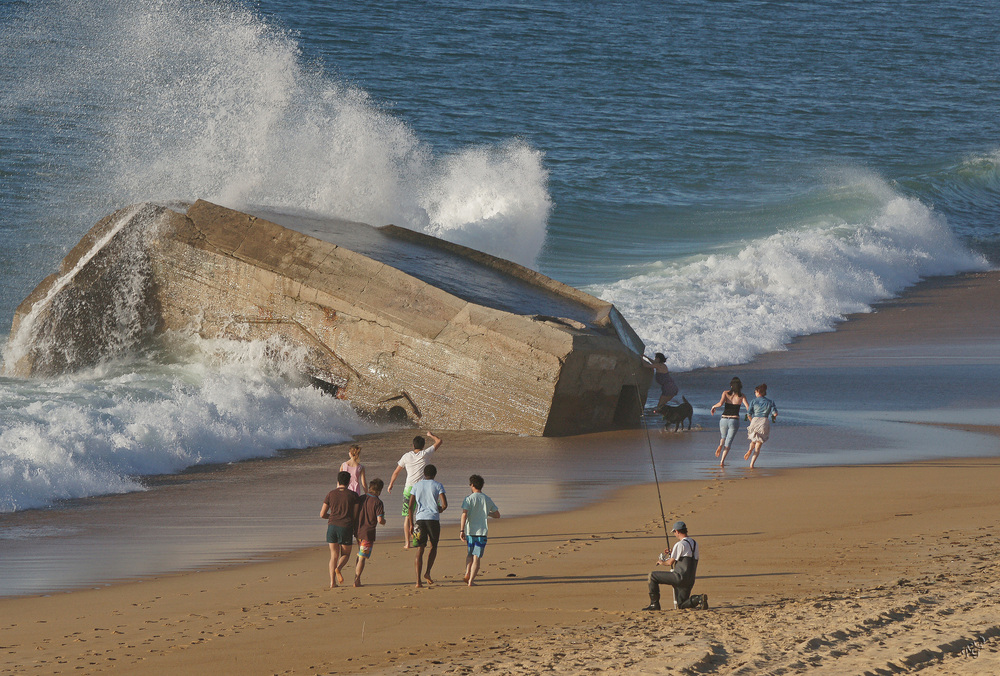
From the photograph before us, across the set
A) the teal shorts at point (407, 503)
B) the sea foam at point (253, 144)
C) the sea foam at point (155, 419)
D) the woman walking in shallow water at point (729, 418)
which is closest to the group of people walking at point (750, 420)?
the woman walking in shallow water at point (729, 418)

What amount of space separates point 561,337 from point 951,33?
46.6m

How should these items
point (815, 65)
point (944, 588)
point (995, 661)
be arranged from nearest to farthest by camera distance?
point (995, 661) < point (944, 588) < point (815, 65)

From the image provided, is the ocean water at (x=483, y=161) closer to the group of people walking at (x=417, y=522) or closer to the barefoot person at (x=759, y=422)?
the group of people walking at (x=417, y=522)

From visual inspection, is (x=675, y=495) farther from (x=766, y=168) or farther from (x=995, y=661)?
(x=766, y=168)

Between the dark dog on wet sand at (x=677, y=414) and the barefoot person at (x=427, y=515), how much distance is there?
5.99 metres

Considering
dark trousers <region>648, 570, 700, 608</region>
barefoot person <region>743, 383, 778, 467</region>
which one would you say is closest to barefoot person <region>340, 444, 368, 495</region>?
dark trousers <region>648, 570, 700, 608</region>

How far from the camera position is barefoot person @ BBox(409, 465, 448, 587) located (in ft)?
24.9

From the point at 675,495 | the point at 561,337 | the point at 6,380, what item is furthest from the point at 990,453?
the point at 6,380

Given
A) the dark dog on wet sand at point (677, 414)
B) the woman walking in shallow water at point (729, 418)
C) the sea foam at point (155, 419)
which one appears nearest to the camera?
the sea foam at point (155, 419)

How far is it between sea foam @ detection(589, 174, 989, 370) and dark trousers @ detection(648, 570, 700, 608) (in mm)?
10612

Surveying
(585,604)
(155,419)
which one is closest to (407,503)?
(585,604)

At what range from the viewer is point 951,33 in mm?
51375

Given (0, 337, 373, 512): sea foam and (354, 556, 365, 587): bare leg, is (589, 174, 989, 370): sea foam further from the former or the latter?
(354, 556, 365, 587): bare leg

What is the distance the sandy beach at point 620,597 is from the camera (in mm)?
5984
